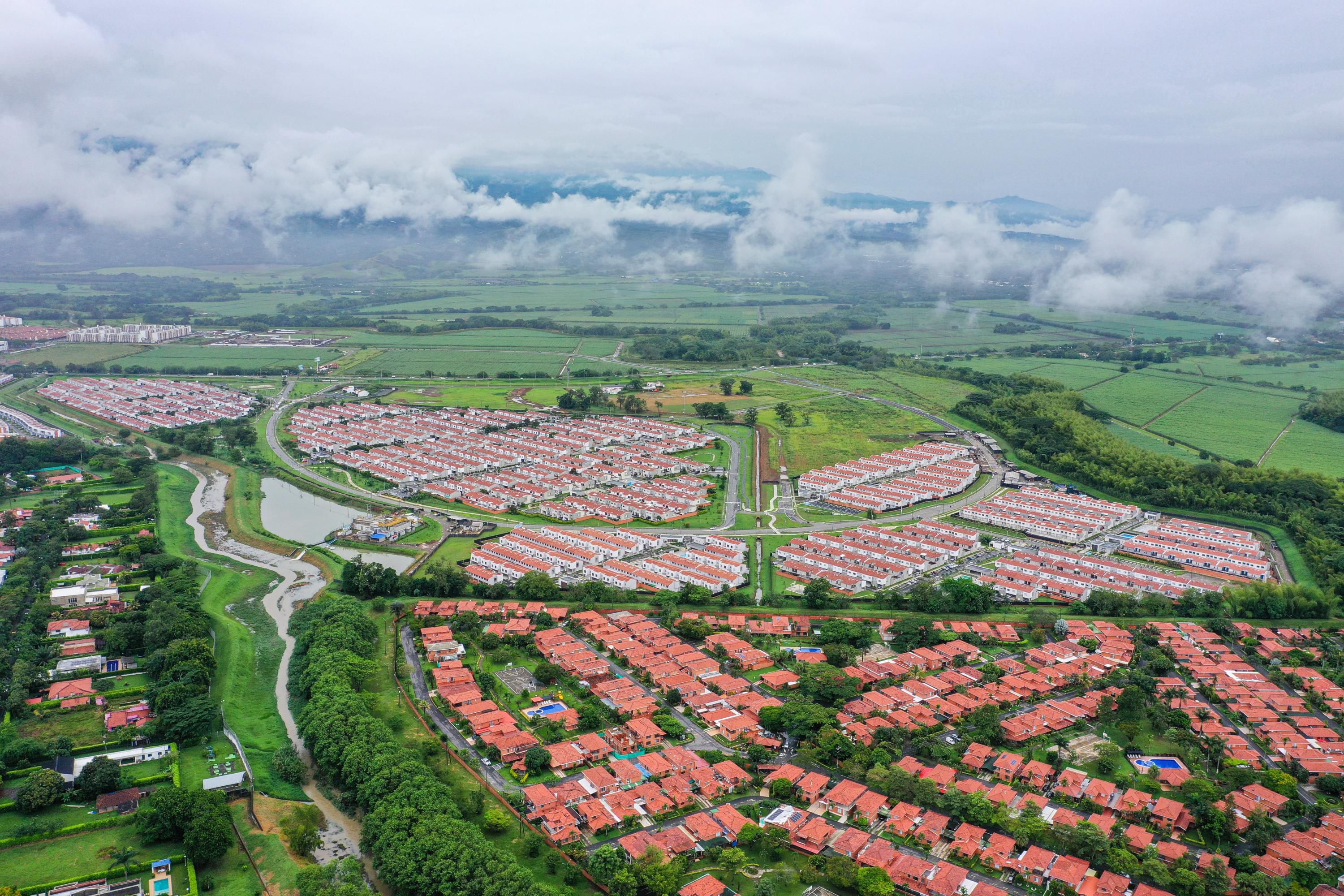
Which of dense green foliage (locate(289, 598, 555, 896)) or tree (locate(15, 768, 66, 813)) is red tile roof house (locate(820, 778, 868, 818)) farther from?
tree (locate(15, 768, 66, 813))

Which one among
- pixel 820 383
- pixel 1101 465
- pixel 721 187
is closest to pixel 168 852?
pixel 1101 465

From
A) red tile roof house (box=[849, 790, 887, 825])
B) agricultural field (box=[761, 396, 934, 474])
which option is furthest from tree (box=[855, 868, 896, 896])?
agricultural field (box=[761, 396, 934, 474])

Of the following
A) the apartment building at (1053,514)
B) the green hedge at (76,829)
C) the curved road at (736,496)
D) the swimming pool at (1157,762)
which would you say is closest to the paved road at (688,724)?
the swimming pool at (1157,762)

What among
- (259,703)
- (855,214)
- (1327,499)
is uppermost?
(855,214)

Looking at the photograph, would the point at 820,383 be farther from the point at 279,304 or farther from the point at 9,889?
the point at 279,304

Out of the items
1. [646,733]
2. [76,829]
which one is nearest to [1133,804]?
[646,733]

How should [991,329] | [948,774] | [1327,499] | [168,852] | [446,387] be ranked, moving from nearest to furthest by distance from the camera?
1. [168,852]
2. [948,774]
3. [1327,499]
4. [446,387]
5. [991,329]
